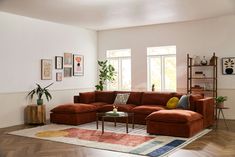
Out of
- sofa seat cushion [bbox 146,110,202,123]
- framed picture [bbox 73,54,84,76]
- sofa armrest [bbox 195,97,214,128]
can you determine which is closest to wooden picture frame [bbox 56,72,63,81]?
framed picture [bbox 73,54,84,76]

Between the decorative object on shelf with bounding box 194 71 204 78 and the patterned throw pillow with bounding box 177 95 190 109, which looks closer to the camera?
the patterned throw pillow with bounding box 177 95 190 109

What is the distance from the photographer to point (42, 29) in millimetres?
8352

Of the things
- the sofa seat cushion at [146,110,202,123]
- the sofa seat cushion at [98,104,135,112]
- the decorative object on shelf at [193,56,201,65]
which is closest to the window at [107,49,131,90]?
the sofa seat cushion at [98,104,135,112]

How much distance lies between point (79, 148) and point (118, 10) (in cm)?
354

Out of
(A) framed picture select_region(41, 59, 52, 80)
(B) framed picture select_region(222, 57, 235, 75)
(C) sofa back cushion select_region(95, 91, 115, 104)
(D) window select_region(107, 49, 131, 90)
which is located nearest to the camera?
(B) framed picture select_region(222, 57, 235, 75)

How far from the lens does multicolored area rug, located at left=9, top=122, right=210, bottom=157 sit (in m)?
5.07

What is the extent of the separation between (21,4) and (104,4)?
178 centimetres

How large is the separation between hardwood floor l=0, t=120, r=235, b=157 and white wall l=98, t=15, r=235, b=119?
2.88 m

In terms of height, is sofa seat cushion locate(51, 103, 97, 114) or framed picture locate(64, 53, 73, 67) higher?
framed picture locate(64, 53, 73, 67)

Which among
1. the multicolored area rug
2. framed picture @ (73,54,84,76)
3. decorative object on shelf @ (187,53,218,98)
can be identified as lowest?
the multicolored area rug

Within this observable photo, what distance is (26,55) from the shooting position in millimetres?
7887

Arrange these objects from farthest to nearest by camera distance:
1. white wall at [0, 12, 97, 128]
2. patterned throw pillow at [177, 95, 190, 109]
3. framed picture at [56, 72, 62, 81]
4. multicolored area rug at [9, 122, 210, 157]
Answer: framed picture at [56, 72, 62, 81] < white wall at [0, 12, 97, 128] < patterned throw pillow at [177, 95, 190, 109] < multicolored area rug at [9, 122, 210, 157]

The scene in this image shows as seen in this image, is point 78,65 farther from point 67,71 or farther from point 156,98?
point 156,98

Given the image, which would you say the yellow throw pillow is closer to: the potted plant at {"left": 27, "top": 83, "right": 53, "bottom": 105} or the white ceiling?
the white ceiling
